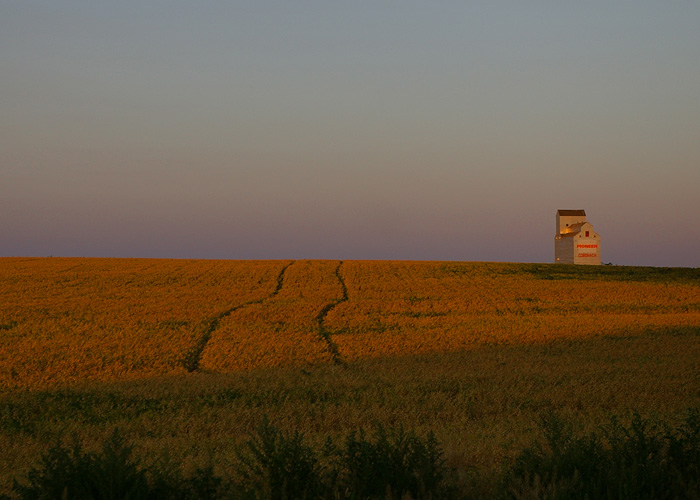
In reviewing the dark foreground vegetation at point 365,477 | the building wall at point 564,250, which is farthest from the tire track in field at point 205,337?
the building wall at point 564,250

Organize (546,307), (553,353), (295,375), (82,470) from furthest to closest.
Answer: (546,307), (553,353), (295,375), (82,470)

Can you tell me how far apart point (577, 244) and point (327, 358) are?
77.5 metres

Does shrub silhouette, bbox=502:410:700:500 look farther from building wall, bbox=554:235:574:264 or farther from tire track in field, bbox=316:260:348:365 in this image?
building wall, bbox=554:235:574:264

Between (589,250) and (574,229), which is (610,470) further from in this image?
(574,229)

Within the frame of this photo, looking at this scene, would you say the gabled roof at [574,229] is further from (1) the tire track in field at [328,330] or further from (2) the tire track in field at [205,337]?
(2) the tire track in field at [205,337]

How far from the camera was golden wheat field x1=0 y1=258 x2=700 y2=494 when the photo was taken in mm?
11719

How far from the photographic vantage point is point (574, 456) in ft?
23.3

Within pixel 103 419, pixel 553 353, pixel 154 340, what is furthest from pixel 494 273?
pixel 103 419

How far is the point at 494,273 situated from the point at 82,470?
45.4 metres

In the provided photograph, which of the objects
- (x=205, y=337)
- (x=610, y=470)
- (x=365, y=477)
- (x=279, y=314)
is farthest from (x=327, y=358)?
(x=610, y=470)

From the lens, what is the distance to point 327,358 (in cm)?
2044

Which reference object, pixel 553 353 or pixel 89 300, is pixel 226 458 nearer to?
pixel 553 353

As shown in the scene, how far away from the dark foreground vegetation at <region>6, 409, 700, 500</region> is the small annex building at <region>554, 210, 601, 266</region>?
8042cm

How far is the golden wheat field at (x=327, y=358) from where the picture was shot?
38.4 ft
